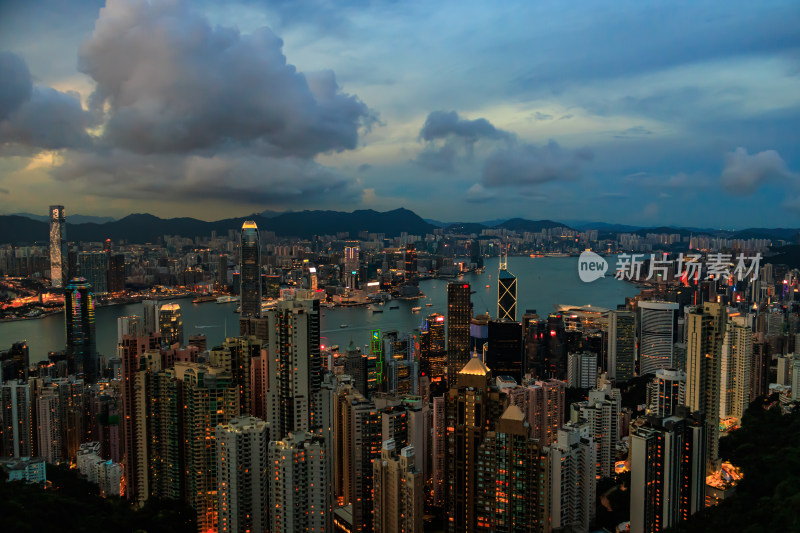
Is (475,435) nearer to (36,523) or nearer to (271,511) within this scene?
(271,511)

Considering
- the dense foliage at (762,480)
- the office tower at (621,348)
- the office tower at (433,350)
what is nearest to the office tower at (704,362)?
the dense foliage at (762,480)

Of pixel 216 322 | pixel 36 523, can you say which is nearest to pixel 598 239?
pixel 216 322

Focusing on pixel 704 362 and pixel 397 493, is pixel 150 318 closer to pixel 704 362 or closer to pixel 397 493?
pixel 397 493

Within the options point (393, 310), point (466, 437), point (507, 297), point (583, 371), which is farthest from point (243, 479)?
point (393, 310)

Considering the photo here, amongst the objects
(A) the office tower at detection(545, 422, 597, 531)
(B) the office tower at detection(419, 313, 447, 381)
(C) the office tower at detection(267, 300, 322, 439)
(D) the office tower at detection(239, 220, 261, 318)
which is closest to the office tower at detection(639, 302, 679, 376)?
(B) the office tower at detection(419, 313, 447, 381)

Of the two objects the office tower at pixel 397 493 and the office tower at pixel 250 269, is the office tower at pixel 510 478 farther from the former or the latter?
the office tower at pixel 250 269
